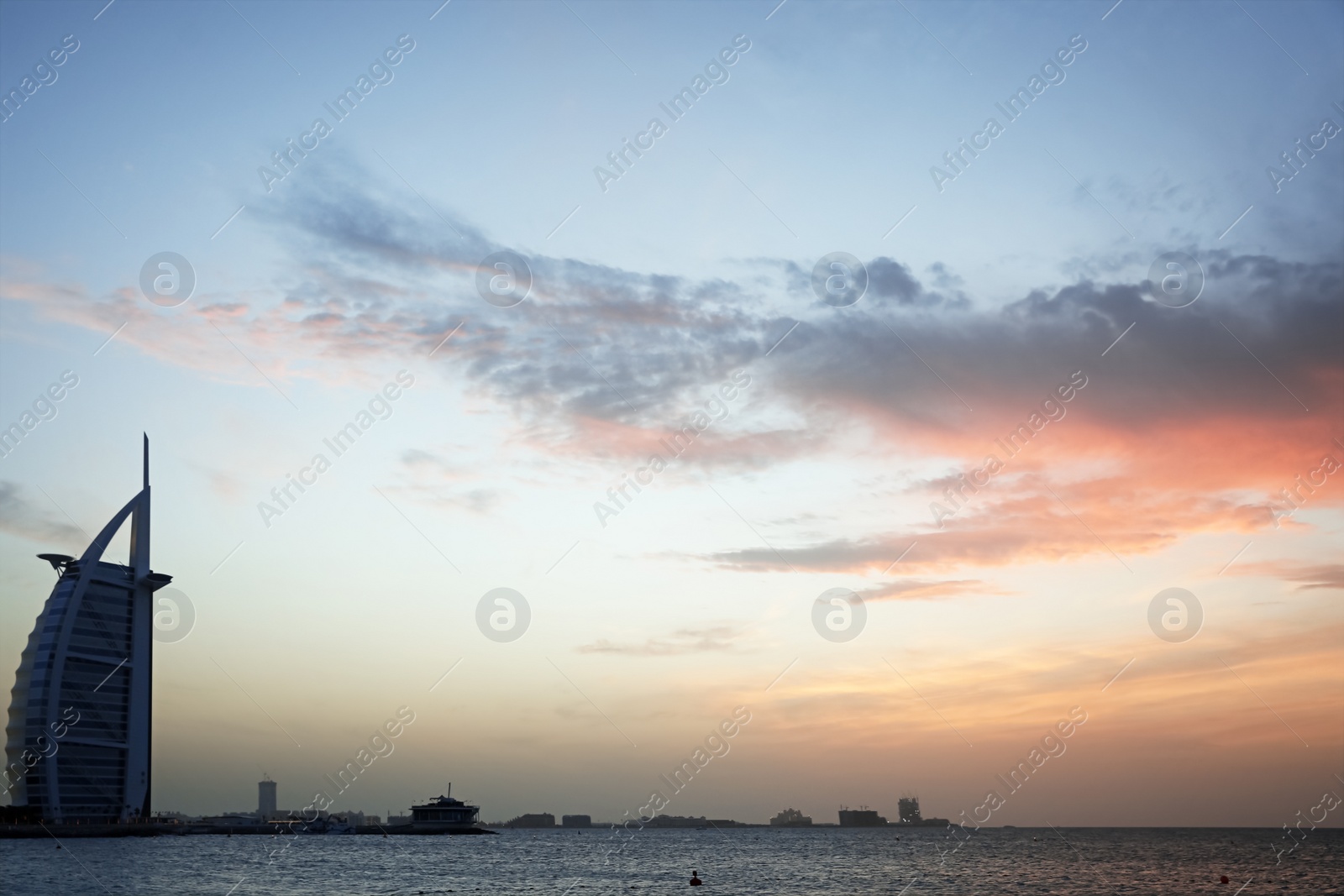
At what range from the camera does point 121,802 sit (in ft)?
559

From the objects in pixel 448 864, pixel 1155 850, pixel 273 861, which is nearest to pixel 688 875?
pixel 448 864

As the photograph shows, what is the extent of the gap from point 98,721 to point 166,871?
267 ft

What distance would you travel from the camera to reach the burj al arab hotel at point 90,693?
15850cm

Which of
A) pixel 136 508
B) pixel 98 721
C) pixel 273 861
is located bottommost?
pixel 273 861

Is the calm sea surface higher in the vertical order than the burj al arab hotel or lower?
lower

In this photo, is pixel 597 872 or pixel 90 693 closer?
pixel 597 872

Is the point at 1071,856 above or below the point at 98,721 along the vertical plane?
below

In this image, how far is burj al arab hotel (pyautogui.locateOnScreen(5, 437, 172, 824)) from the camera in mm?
158500

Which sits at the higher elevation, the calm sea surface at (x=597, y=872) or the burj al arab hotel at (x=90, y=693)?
the burj al arab hotel at (x=90, y=693)

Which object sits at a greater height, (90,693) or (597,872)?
(90,693)

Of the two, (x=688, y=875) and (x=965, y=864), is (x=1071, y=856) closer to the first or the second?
(x=965, y=864)

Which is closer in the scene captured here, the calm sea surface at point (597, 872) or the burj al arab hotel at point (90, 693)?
the calm sea surface at point (597, 872)

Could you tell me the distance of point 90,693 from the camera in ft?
549

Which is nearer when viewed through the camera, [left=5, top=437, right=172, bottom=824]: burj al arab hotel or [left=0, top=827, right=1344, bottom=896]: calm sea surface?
[left=0, top=827, right=1344, bottom=896]: calm sea surface
